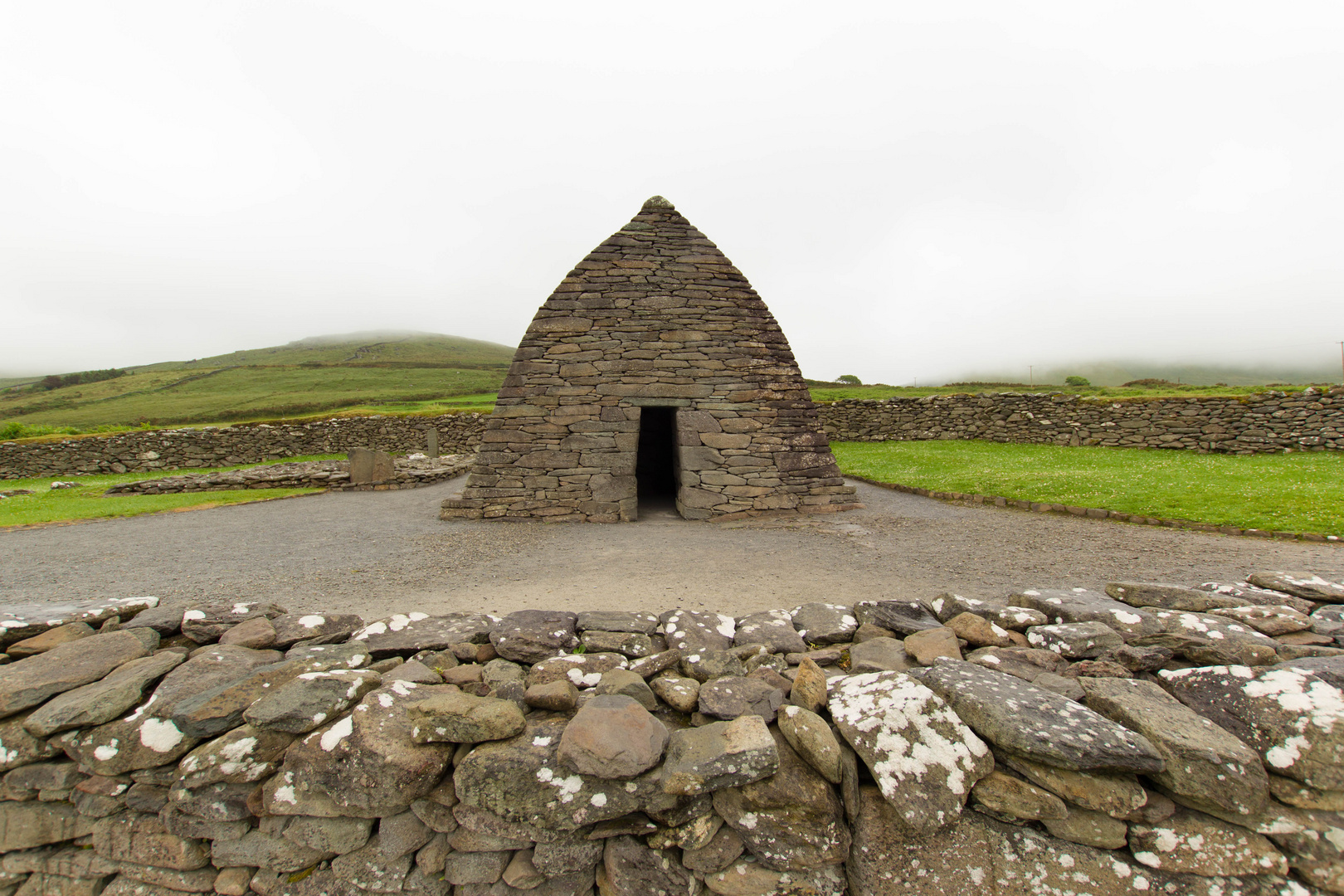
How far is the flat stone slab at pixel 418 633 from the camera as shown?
4.02 m

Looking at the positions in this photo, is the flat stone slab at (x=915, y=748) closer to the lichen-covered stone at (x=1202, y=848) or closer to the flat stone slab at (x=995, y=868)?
the flat stone slab at (x=995, y=868)

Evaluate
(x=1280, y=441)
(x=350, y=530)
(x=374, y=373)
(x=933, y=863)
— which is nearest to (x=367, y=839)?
(x=933, y=863)

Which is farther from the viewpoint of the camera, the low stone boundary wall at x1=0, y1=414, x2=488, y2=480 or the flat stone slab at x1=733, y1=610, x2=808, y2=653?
the low stone boundary wall at x1=0, y1=414, x2=488, y2=480

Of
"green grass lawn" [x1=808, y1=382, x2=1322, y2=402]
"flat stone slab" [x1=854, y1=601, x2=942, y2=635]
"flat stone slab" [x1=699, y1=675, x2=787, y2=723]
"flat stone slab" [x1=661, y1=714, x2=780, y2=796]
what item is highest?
"green grass lawn" [x1=808, y1=382, x2=1322, y2=402]

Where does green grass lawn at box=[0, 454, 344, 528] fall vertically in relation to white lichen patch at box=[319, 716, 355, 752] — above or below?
below

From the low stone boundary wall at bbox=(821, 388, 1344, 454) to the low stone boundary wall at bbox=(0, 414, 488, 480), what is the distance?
20.8m

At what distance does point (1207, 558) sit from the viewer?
22.6 feet

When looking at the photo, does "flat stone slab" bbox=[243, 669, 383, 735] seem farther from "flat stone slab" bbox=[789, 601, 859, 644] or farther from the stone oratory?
the stone oratory

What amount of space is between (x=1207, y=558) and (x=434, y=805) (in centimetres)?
915

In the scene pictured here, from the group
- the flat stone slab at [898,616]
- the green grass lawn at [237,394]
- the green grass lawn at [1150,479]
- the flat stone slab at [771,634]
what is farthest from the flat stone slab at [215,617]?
the green grass lawn at [237,394]

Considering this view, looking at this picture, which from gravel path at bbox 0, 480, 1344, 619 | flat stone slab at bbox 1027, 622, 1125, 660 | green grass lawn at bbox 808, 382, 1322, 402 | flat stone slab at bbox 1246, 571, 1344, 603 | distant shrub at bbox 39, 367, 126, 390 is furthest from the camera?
distant shrub at bbox 39, 367, 126, 390

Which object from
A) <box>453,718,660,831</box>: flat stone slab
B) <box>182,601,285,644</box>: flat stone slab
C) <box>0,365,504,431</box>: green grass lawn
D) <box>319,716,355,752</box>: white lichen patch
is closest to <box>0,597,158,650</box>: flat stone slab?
<box>182,601,285,644</box>: flat stone slab

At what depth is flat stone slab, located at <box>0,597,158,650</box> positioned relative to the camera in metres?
3.97

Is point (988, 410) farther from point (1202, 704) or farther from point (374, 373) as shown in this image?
point (374, 373)
